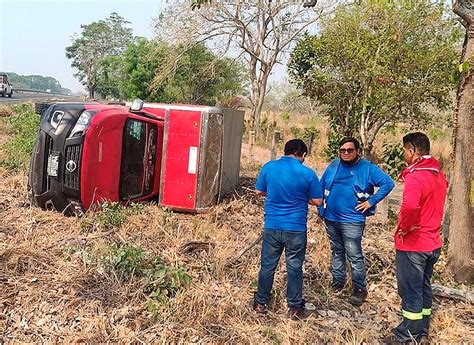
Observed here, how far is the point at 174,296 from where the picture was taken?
3896 millimetres

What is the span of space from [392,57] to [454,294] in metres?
7.26

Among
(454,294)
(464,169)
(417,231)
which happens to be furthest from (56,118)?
(454,294)

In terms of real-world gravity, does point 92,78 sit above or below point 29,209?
above

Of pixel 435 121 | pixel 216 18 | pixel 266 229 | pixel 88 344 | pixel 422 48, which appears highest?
pixel 216 18

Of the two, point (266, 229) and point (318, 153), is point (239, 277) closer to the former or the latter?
point (266, 229)

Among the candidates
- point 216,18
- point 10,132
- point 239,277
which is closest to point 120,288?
point 239,277

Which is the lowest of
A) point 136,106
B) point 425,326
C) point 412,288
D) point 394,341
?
point 394,341

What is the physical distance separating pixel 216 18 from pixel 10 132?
30.0ft

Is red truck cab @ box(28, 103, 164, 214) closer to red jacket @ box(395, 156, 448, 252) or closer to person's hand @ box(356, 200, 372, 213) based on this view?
person's hand @ box(356, 200, 372, 213)

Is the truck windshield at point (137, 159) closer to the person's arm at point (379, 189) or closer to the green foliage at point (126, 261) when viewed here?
the green foliage at point (126, 261)

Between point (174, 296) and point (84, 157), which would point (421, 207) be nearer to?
point (174, 296)

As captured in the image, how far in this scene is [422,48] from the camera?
1058 centimetres

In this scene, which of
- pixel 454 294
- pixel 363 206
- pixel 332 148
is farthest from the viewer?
pixel 332 148

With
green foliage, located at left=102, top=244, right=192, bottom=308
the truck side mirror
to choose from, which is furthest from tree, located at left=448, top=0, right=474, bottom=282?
the truck side mirror
